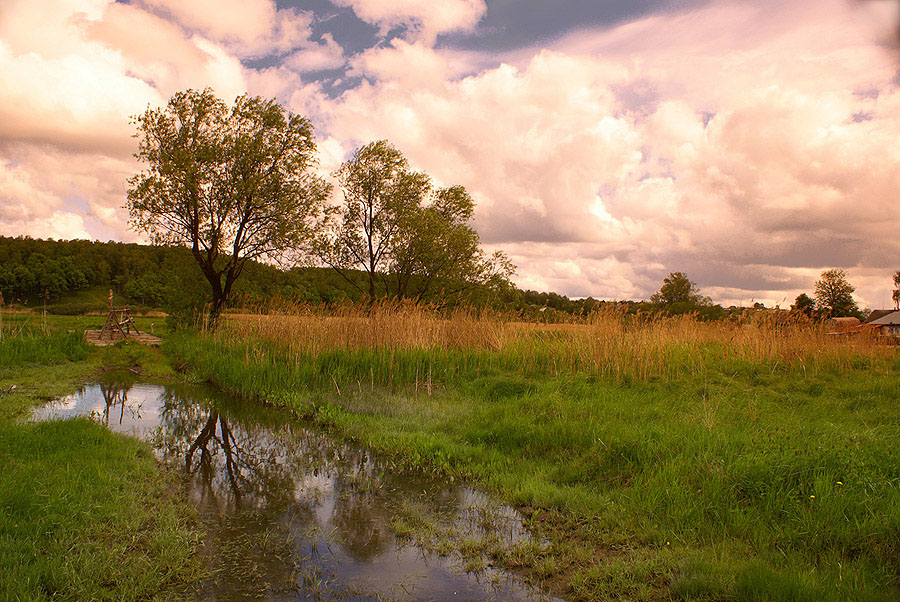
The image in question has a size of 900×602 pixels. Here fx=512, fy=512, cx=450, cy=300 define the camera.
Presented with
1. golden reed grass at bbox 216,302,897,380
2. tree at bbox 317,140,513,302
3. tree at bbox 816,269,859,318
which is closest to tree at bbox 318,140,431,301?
tree at bbox 317,140,513,302

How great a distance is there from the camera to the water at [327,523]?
158 inches

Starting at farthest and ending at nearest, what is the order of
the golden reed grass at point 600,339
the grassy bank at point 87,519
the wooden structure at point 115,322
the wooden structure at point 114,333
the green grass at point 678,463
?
the wooden structure at point 115,322
the wooden structure at point 114,333
the golden reed grass at point 600,339
the green grass at point 678,463
the grassy bank at point 87,519

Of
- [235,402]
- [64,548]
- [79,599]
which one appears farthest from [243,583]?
[235,402]

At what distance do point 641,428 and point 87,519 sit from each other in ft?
20.8

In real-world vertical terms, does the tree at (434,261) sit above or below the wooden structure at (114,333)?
above

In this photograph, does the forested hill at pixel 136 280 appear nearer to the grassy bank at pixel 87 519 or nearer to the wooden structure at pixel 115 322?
the wooden structure at pixel 115 322

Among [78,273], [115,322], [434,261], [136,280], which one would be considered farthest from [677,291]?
[78,273]

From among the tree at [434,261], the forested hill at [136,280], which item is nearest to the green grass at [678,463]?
the forested hill at [136,280]

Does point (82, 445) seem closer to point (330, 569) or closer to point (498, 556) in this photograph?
point (330, 569)

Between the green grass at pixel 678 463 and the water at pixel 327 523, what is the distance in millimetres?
431

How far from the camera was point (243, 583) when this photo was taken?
13.2 ft

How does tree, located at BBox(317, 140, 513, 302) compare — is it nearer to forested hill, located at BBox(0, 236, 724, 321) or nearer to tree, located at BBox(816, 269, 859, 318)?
forested hill, located at BBox(0, 236, 724, 321)

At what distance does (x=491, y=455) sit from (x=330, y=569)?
124 inches

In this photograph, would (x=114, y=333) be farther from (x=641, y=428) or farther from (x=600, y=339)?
(x=641, y=428)
